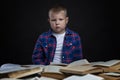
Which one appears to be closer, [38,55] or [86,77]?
[86,77]

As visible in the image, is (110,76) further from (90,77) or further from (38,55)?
(38,55)

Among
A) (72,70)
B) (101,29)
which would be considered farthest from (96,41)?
(72,70)

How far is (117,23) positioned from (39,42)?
40.0 inches

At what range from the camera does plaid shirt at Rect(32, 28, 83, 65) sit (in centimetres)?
220

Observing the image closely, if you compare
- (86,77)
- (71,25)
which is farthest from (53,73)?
(71,25)

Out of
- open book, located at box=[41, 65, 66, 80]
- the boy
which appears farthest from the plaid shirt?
open book, located at box=[41, 65, 66, 80]

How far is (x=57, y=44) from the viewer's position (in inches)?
88.2

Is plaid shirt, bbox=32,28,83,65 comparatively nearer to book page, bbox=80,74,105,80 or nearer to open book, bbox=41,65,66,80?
open book, bbox=41,65,66,80

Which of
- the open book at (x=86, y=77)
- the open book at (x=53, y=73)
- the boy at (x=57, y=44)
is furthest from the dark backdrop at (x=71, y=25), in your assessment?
the open book at (x=86, y=77)

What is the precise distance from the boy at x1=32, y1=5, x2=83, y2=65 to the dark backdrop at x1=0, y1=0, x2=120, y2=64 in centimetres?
78

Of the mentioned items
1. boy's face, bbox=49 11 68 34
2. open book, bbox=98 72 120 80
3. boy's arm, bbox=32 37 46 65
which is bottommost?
open book, bbox=98 72 120 80

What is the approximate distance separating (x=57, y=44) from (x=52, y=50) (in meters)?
0.06

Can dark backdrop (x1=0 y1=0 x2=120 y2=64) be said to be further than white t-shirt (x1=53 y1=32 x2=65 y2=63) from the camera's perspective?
Yes

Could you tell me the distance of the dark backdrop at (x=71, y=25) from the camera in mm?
3023
